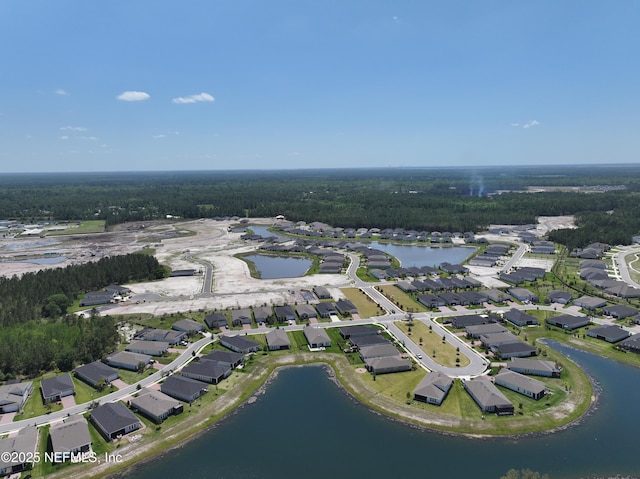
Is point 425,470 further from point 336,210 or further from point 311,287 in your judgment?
point 336,210

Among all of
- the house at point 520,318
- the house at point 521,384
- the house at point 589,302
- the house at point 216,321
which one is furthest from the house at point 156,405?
the house at point 589,302

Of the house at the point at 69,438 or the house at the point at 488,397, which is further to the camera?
the house at the point at 488,397

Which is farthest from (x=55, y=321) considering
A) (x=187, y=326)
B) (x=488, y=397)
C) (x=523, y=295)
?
(x=523, y=295)

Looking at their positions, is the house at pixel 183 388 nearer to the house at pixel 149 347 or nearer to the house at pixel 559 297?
the house at pixel 149 347

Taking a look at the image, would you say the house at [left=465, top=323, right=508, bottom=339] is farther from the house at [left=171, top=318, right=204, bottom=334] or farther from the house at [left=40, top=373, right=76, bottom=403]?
the house at [left=40, top=373, right=76, bottom=403]

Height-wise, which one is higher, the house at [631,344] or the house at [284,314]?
the house at [284,314]

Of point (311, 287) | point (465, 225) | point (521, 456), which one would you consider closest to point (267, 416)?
point (521, 456)
